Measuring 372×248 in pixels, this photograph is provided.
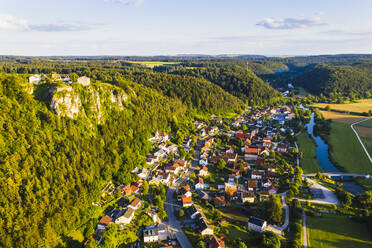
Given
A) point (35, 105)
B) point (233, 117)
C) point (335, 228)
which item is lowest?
point (335, 228)

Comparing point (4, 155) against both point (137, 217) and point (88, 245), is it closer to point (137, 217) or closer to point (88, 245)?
point (88, 245)

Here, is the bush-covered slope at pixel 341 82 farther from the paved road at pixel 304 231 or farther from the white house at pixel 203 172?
the paved road at pixel 304 231

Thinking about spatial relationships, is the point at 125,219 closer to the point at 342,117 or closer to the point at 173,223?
the point at 173,223

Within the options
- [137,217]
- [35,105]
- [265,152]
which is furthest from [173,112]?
[137,217]

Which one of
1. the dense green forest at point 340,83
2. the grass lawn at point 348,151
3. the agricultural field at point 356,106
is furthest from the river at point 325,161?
the dense green forest at point 340,83

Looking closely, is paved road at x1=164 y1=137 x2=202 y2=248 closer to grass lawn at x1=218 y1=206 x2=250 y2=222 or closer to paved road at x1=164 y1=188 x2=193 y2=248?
paved road at x1=164 y1=188 x2=193 y2=248

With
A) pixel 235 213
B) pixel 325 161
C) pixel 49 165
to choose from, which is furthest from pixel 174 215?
pixel 325 161
